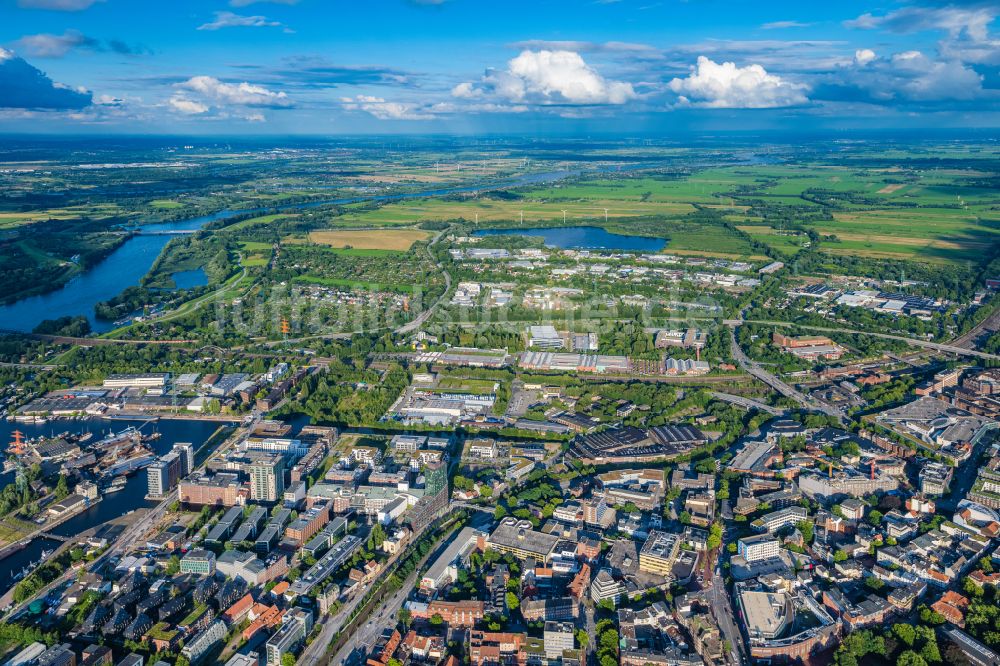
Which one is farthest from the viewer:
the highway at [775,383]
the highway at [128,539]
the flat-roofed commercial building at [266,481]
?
the highway at [775,383]

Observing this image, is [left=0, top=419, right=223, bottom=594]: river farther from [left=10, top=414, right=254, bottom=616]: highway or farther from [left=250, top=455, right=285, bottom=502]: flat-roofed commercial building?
[left=250, top=455, right=285, bottom=502]: flat-roofed commercial building

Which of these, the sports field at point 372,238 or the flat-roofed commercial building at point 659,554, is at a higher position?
the sports field at point 372,238

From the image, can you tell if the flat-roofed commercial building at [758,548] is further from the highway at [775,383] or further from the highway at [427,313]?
the highway at [427,313]

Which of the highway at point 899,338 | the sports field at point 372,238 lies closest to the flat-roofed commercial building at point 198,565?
the highway at point 899,338

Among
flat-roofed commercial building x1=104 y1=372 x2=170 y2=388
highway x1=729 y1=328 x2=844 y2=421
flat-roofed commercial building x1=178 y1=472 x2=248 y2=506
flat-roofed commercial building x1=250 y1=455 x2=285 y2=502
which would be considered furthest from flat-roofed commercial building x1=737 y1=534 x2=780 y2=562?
flat-roofed commercial building x1=104 y1=372 x2=170 y2=388

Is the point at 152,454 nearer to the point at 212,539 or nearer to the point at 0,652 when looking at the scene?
the point at 212,539

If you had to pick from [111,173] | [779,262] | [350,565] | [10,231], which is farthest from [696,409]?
[111,173]
